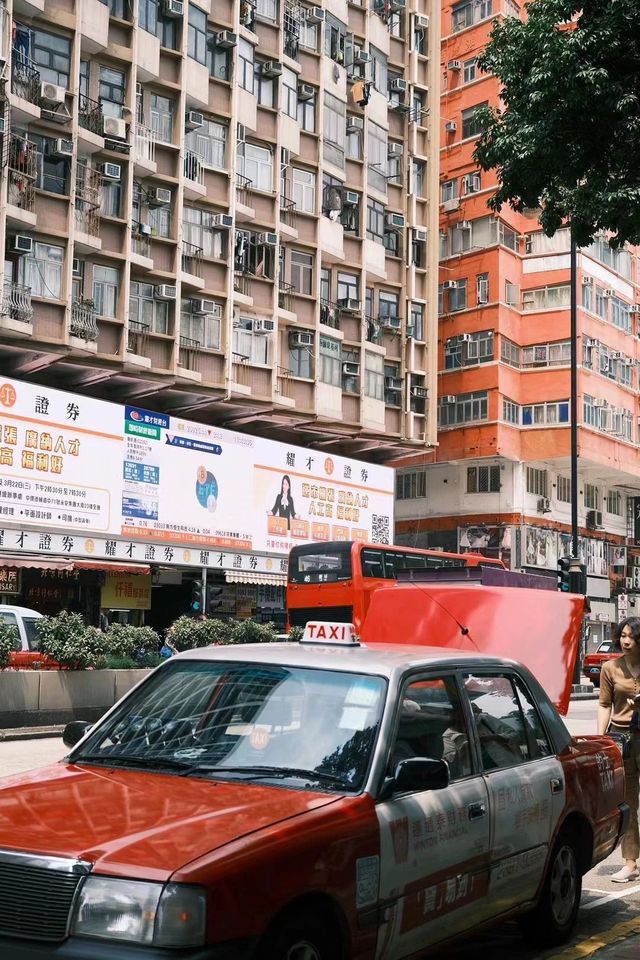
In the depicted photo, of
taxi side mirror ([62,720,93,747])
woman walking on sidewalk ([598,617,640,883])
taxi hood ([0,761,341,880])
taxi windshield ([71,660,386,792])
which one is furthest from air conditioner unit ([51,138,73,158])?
taxi hood ([0,761,341,880])

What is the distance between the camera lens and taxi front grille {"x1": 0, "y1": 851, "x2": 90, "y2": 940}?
3.62 meters

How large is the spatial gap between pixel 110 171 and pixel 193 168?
3.80 metres

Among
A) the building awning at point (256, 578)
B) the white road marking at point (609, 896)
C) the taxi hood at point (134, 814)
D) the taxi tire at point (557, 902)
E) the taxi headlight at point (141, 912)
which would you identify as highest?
the building awning at point (256, 578)

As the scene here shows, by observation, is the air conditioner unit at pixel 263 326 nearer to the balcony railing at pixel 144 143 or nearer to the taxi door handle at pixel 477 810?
the balcony railing at pixel 144 143

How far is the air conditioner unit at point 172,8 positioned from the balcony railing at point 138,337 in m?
8.30

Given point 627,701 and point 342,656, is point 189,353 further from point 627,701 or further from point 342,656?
point 342,656

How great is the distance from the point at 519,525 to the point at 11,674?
30.8m

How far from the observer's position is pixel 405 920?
4484 mm

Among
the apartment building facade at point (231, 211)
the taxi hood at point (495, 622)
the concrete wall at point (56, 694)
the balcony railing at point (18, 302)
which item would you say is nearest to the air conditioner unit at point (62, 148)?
the apartment building facade at point (231, 211)

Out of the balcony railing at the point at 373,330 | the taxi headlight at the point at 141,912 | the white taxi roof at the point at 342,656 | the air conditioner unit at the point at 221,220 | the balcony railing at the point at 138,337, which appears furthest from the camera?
the balcony railing at the point at 373,330

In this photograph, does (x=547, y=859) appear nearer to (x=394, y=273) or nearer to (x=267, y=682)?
(x=267, y=682)

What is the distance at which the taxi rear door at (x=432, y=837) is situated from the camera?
4430 mm

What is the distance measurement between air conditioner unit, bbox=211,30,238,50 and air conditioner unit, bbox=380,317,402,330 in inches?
404

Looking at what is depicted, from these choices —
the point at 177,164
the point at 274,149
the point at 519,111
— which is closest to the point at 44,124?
the point at 177,164
